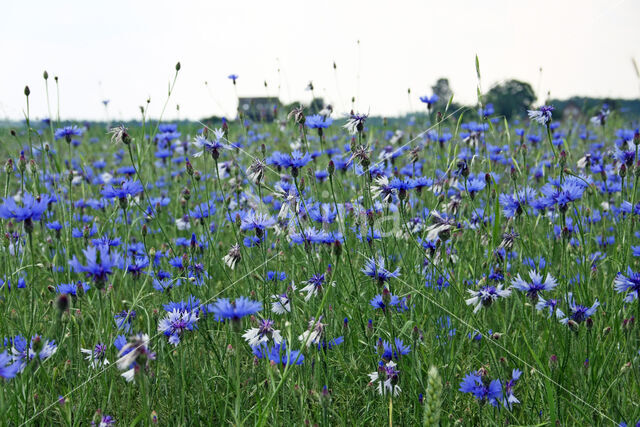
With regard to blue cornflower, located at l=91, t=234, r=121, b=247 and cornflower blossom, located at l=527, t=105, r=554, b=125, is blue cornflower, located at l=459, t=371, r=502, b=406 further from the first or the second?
blue cornflower, located at l=91, t=234, r=121, b=247

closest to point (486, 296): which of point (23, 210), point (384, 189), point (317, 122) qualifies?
point (384, 189)

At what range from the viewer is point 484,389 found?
141cm

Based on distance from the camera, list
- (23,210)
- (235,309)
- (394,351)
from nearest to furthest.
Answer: (235,309) < (23,210) < (394,351)

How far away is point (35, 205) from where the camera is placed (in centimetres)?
127

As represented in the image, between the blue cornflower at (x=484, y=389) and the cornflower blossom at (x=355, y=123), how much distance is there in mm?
1088

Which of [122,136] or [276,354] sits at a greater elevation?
[122,136]

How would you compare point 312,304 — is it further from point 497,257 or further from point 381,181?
point 497,257

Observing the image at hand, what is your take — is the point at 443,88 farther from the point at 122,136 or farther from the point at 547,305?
the point at 122,136

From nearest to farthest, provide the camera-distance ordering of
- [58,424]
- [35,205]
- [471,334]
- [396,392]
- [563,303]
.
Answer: [35,205]
[396,392]
[58,424]
[471,334]
[563,303]

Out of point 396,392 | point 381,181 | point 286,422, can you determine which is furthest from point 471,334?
point 286,422

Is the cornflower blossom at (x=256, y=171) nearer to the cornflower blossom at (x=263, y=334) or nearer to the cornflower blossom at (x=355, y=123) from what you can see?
the cornflower blossom at (x=355, y=123)

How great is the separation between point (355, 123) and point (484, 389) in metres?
1.18

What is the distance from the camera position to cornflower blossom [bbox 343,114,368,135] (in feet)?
7.02

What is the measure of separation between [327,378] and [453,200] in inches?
38.5
